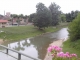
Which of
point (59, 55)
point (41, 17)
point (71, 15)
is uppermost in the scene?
point (71, 15)

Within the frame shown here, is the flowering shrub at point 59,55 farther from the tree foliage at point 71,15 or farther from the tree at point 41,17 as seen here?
the tree foliage at point 71,15

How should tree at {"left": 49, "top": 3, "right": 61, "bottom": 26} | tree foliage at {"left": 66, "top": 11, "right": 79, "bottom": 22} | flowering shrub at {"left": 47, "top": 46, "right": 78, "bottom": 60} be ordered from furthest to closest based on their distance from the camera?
tree foliage at {"left": 66, "top": 11, "right": 79, "bottom": 22}, tree at {"left": 49, "top": 3, "right": 61, "bottom": 26}, flowering shrub at {"left": 47, "top": 46, "right": 78, "bottom": 60}

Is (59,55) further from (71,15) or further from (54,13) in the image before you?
(71,15)

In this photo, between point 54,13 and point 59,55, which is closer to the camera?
point 59,55

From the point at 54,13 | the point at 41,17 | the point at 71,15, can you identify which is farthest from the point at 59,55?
the point at 71,15

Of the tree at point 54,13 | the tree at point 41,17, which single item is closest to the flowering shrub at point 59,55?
the tree at point 41,17

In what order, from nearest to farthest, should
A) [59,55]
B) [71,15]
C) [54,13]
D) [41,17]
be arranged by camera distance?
[59,55] → [41,17] → [54,13] → [71,15]

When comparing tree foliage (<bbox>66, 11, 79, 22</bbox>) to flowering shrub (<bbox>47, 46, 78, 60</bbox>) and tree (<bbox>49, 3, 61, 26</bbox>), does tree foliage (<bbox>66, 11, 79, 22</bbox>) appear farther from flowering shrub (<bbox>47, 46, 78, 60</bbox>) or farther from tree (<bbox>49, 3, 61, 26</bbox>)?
flowering shrub (<bbox>47, 46, 78, 60</bbox>)

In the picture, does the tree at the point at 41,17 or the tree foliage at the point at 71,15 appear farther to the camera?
the tree foliage at the point at 71,15

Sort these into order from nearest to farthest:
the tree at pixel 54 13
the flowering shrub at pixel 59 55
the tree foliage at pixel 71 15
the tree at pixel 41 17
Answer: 1. the flowering shrub at pixel 59 55
2. the tree at pixel 41 17
3. the tree at pixel 54 13
4. the tree foliage at pixel 71 15

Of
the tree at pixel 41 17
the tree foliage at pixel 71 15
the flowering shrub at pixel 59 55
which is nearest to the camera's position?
the flowering shrub at pixel 59 55

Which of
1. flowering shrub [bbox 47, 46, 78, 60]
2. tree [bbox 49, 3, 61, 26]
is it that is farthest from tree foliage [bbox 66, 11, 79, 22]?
flowering shrub [bbox 47, 46, 78, 60]

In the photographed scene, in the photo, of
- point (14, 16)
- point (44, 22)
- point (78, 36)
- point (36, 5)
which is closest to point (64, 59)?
point (78, 36)

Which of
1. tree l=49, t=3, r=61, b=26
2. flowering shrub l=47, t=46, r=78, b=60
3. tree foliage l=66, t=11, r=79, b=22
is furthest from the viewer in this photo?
tree foliage l=66, t=11, r=79, b=22
